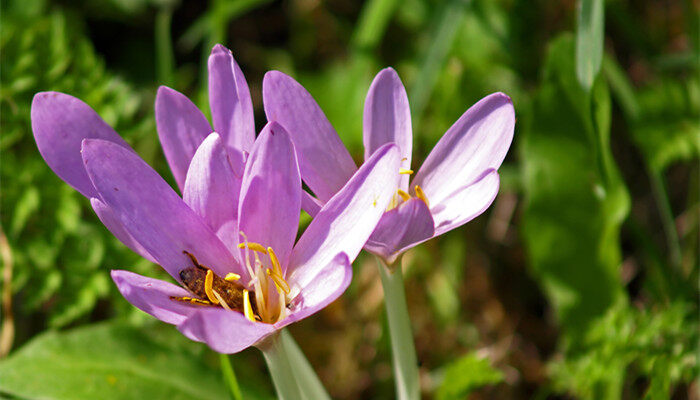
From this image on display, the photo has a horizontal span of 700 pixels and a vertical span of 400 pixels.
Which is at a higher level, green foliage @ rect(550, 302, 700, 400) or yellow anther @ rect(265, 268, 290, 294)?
yellow anther @ rect(265, 268, 290, 294)

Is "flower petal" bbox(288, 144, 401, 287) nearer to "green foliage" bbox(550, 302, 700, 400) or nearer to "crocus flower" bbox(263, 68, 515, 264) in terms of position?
"crocus flower" bbox(263, 68, 515, 264)

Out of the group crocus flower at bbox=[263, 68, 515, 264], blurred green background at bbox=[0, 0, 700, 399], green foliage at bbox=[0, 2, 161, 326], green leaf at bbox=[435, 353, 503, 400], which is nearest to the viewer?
crocus flower at bbox=[263, 68, 515, 264]

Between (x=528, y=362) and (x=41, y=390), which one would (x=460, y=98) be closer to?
(x=528, y=362)

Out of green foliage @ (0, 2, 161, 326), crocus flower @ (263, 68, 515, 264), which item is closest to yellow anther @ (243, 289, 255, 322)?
crocus flower @ (263, 68, 515, 264)

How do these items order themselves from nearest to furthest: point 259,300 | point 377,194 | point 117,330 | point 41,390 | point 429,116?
point 377,194 < point 259,300 < point 41,390 < point 117,330 < point 429,116

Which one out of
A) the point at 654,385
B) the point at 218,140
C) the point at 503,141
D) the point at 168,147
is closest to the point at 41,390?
the point at 168,147

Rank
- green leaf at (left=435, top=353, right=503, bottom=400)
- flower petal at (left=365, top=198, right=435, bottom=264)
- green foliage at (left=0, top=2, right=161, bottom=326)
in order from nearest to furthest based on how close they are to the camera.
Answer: flower petal at (left=365, top=198, right=435, bottom=264)
green leaf at (left=435, top=353, right=503, bottom=400)
green foliage at (left=0, top=2, right=161, bottom=326)
